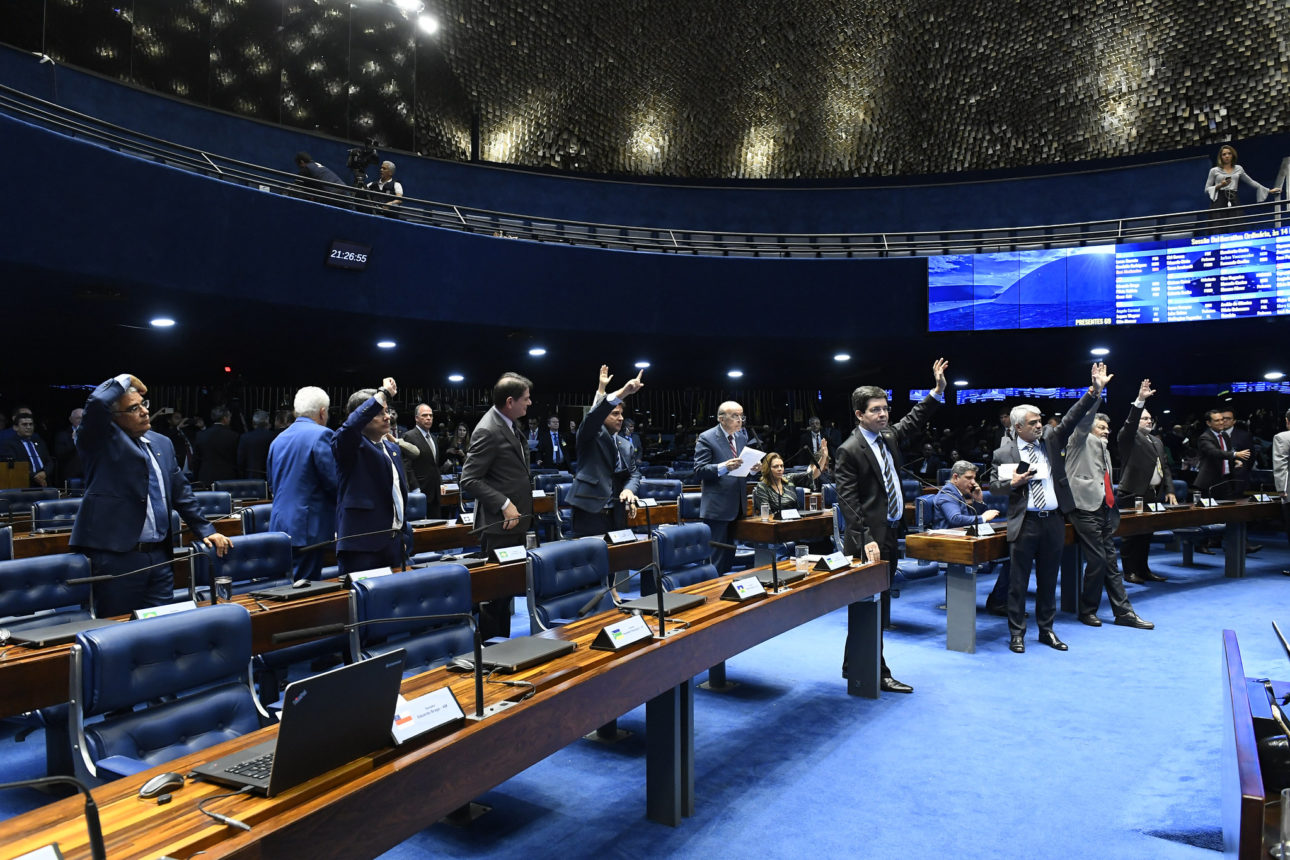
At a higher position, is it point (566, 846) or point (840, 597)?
point (840, 597)

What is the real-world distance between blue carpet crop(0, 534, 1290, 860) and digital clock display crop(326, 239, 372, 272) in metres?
6.00

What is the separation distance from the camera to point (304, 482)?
407 cm

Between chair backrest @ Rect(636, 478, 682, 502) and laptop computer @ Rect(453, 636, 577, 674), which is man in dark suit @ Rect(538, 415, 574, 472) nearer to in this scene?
chair backrest @ Rect(636, 478, 682, 502)

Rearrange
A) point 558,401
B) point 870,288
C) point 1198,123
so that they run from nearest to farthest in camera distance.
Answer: point 870,288
point 1198,123
point 558,401


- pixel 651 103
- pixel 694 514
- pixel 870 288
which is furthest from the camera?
pixel 651 103

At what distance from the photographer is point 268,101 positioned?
41.2 ft

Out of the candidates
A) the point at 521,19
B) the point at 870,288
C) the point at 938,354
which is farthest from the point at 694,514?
the point at 521,19

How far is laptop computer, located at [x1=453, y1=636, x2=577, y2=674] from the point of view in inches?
88.9

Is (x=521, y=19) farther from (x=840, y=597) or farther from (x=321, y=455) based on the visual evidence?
(x=840, y=597)

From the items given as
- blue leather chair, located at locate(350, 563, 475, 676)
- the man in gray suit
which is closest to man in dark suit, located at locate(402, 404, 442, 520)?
blue leather chair, located at locate(350, 563, 475, 676)

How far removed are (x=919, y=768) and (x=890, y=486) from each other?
1.42 meters

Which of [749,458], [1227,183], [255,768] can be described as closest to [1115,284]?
[1227,183]

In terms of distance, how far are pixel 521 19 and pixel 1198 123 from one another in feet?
36.1

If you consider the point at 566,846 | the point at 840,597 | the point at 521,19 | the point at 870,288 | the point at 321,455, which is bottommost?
the point at 566,846
